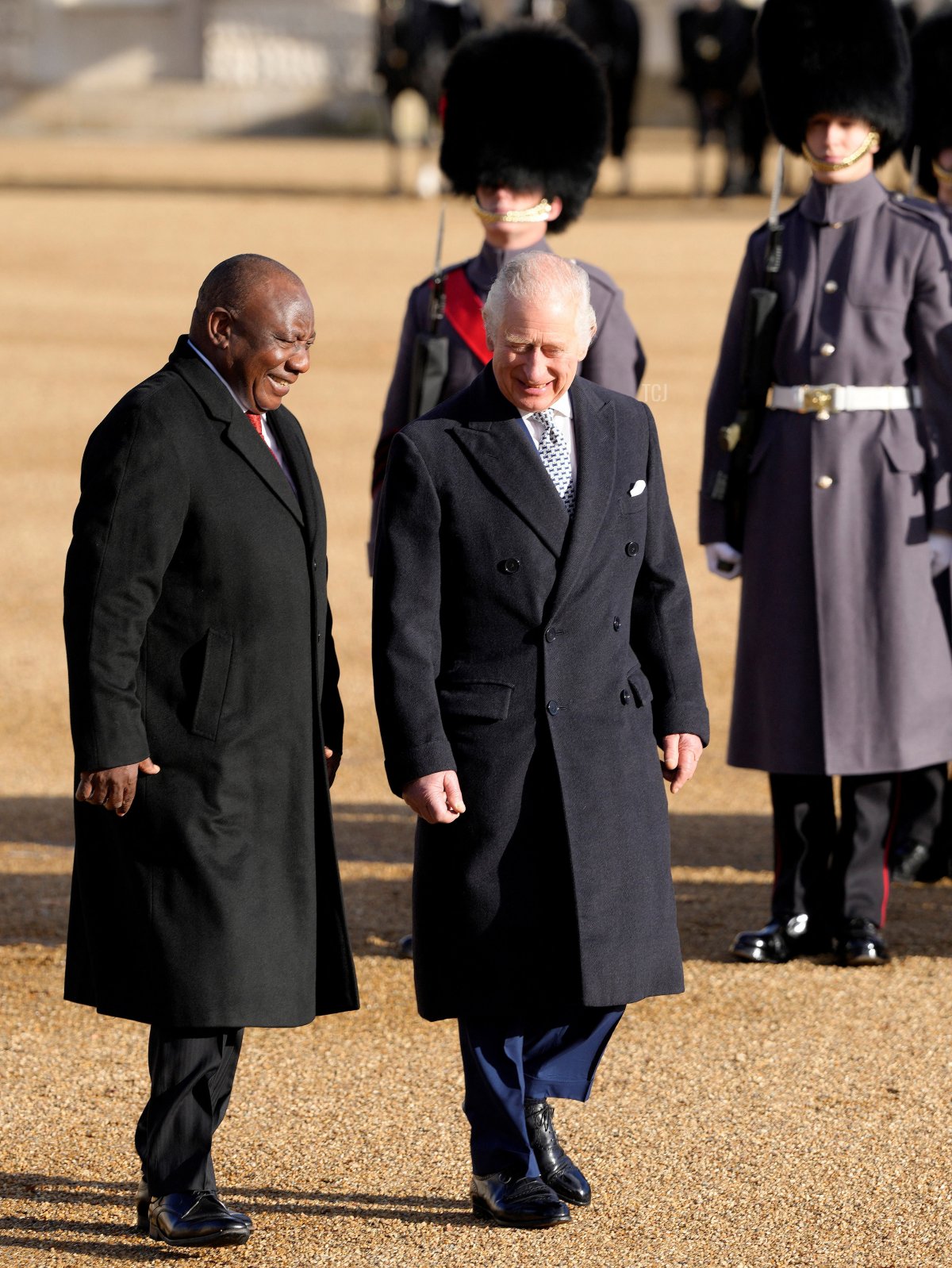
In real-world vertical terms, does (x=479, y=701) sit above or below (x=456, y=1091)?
above

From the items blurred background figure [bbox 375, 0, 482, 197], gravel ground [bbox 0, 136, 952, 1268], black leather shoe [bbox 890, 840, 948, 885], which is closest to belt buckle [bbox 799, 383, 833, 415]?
gravel ground [bbox 0, 136, 952, 1268]

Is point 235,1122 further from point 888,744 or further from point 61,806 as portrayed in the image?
point 61,806

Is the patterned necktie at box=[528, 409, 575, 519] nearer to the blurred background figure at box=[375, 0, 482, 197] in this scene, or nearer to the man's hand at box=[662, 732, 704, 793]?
the man's hand at box=[662, 732, 704, 793]

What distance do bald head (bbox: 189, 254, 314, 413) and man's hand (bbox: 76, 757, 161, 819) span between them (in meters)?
0.56

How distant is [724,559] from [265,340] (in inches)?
72.8

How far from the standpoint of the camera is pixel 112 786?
3229 millimetres

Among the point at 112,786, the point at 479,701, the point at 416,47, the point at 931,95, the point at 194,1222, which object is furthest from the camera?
the point at 416,47

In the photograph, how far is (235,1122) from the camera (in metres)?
3.91

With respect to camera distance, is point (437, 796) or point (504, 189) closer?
point (437, 796)

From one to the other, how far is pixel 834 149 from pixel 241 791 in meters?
2.16

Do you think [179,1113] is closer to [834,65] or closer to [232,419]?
[232,419]

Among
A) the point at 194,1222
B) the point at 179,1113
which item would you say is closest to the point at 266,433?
the point at 179,1113

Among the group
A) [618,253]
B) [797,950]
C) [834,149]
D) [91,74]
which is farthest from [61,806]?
[91,74]

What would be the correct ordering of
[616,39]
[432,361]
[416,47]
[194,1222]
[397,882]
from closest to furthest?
1. [194,1222]
2. [432,361]
3. [397,882]
4. [616,39]
5. [416,47]
